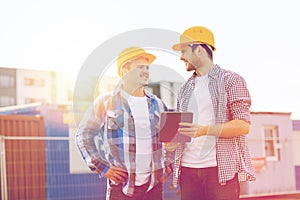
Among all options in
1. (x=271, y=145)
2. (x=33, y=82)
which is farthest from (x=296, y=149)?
(x=33, y=82)

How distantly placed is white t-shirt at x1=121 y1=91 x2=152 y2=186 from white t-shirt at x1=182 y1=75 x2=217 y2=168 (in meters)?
0.18

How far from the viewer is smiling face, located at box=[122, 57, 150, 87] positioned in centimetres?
284

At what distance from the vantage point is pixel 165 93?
322cm

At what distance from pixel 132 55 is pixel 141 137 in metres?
0.37

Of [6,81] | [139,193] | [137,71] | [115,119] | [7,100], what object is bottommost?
[139,193]

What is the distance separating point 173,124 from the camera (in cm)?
278

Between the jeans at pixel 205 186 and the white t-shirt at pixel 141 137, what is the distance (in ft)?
0.55

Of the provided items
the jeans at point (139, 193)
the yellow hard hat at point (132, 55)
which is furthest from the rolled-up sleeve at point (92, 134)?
the yellow hard hat at point (132, 55)

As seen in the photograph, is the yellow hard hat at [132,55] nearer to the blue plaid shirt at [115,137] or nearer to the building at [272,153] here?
the blue plaid shirt at [115,137]

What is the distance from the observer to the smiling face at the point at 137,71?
284 cm

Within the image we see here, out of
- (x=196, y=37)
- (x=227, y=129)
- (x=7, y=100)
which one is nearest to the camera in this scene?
(x=227, y=129)

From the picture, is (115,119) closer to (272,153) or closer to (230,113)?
(230,113)

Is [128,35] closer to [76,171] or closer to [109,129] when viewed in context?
[109,129]

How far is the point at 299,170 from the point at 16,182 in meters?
8.84
